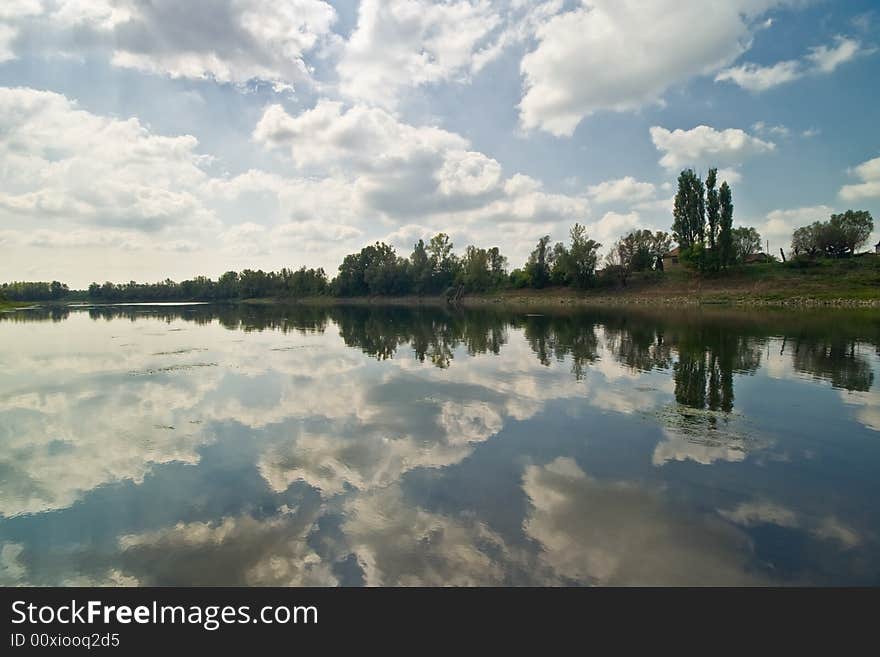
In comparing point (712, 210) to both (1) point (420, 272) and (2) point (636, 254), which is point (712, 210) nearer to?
(2) point (636, 254)

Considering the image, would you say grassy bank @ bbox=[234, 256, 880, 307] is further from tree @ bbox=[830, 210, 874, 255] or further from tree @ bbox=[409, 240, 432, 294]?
tree @ bbox=[409, 240, 432, 294]

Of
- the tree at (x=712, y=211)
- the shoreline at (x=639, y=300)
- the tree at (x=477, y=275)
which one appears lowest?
the shoreline at (x=639, y=300)

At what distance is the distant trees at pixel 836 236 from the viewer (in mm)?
87125

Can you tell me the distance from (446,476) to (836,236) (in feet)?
370

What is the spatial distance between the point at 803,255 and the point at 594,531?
4307 inches

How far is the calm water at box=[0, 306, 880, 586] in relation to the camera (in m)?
6.47

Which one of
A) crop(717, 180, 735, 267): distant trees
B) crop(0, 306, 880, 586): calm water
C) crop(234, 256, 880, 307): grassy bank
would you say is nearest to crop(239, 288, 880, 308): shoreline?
crop(234, 256, 880, 307): grassy bank

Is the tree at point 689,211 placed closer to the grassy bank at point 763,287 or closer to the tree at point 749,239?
the grassy bank at point 763,287

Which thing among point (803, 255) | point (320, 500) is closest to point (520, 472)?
point (320, 500)

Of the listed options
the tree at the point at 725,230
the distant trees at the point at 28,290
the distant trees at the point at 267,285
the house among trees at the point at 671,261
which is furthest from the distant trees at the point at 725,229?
the distant trees at the point at 28,290

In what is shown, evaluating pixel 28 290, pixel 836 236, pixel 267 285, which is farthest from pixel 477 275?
pixel 28 290

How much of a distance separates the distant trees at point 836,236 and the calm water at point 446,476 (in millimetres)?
90331

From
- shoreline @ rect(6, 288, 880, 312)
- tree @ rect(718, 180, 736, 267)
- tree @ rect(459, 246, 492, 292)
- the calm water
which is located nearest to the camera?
the calm water

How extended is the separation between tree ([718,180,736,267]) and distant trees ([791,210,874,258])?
63.2 ft
